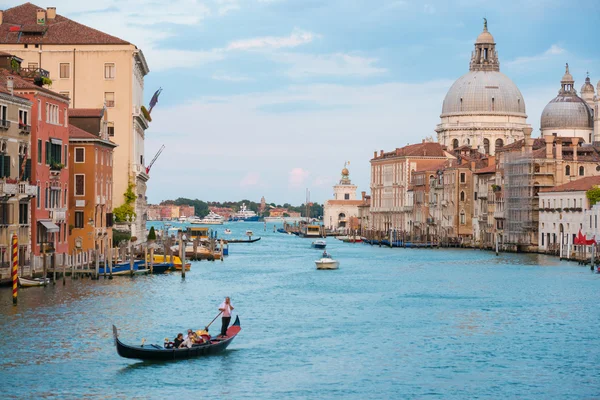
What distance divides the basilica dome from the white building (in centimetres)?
5343

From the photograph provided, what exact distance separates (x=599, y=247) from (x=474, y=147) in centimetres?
7557

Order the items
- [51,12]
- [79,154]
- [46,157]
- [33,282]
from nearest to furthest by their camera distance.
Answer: [33,282] → [46,157] → [79,154] → [51,12]

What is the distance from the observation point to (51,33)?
64.6 meters

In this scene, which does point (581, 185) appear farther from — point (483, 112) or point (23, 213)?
point (483, 112)

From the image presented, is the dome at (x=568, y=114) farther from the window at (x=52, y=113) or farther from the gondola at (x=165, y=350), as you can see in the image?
the gondola at (x=165, y=350)

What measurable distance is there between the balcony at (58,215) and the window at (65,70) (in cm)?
1910

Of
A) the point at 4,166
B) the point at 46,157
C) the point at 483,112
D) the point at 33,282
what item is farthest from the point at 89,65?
the point at 483,112

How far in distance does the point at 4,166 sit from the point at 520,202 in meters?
53.0

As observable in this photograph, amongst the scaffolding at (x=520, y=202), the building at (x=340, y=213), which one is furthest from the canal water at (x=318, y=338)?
the building at (x=340, y=213)

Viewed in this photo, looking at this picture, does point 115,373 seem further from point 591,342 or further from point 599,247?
point 599,247

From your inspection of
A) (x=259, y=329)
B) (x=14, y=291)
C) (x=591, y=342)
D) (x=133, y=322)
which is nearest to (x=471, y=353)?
(x=591, y=342)

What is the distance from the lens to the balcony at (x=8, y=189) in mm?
38506

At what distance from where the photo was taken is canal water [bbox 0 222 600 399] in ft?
81.0

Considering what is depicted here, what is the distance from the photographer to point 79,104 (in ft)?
211
